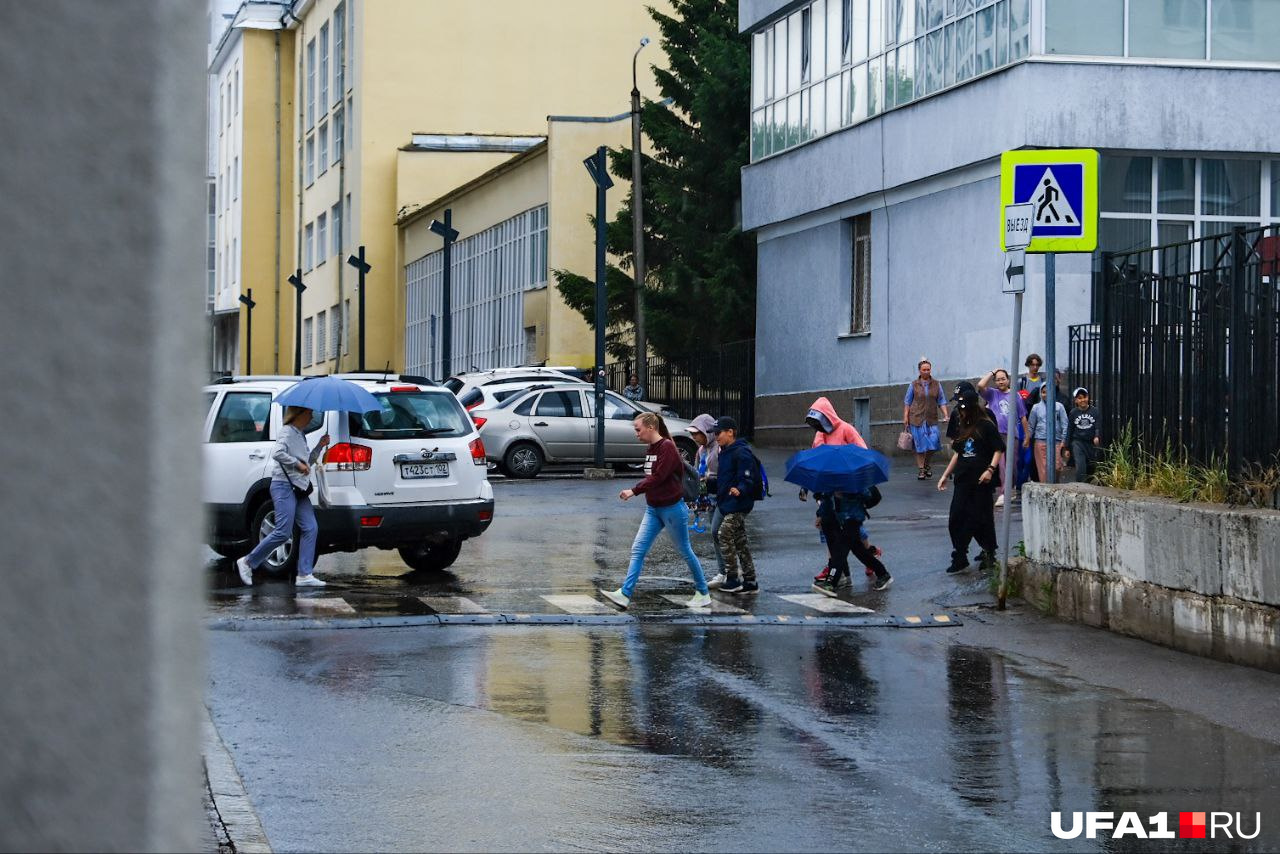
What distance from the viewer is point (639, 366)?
37969 mm

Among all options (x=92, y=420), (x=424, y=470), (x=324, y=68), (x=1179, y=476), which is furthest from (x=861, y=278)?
(x=324, y=68)

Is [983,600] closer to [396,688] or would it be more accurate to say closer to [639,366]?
[396,688]

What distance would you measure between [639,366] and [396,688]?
91.3 ft

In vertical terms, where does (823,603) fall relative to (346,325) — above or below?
below

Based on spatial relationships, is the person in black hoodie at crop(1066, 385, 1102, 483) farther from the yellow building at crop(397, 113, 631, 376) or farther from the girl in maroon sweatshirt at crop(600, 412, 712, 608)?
the yellow building at crop(397, 113, 631, 376)

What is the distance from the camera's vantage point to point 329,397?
1606 cm

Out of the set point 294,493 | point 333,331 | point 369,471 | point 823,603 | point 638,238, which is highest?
point 638,238

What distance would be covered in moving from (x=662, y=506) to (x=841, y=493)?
1851mm

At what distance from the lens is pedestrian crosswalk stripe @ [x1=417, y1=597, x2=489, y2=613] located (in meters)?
14.3

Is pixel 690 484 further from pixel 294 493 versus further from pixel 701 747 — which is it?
pixel 701 747

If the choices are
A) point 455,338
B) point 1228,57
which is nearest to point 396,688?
point 1228,57

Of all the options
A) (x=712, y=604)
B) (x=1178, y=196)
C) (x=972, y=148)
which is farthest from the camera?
(x=972, y=148)

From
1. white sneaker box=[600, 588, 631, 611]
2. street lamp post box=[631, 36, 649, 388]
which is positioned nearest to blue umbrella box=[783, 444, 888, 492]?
white sneaker box=[600, 588, 631, 611]

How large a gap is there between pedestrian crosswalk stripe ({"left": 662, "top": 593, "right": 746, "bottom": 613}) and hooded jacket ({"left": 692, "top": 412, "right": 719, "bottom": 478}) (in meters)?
1.55
